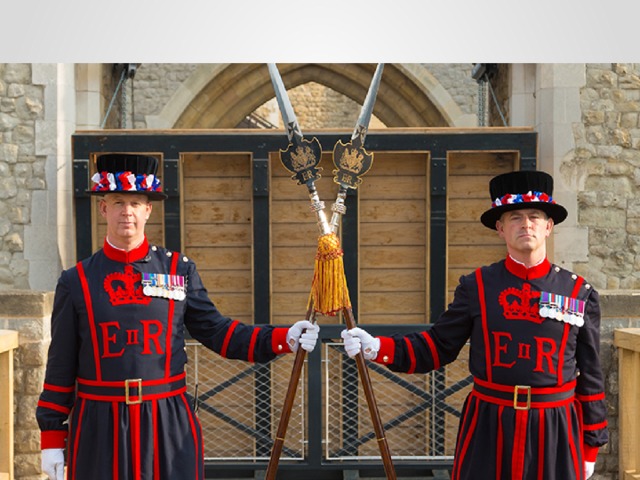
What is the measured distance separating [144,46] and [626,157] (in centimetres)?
367

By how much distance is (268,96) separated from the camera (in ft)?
30.8

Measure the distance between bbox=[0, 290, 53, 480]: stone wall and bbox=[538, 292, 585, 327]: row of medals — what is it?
241 cm

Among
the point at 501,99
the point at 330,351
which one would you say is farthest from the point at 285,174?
the point at 501,99

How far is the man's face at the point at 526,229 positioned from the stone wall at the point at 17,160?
3.80 m

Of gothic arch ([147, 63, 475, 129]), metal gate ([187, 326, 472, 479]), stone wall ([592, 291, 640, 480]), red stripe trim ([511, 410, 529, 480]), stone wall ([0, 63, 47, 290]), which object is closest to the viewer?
red stripe trim ([511, 410, 529, 480])

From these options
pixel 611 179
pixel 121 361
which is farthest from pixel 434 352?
pixel 611 179

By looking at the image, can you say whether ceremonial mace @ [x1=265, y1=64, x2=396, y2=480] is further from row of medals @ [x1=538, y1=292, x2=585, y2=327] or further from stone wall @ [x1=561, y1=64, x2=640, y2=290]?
stone wall @ [x1=561, y1=64, x2=640, y2=290]

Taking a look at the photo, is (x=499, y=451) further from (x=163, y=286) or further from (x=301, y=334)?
(x=163, y=286)

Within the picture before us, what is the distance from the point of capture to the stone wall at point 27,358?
3668 mm

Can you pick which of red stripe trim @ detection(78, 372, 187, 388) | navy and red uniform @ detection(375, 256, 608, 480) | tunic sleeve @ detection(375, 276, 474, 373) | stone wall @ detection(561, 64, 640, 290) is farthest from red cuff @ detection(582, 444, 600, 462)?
stone wall @ detection(561, 64, 640, 290)

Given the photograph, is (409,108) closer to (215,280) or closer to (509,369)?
(215,280)

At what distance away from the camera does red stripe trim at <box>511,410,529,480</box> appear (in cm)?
246

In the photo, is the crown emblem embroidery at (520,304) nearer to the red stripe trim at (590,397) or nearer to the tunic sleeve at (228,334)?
the red stripe trim at (590,397)

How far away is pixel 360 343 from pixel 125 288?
2.87 feet
